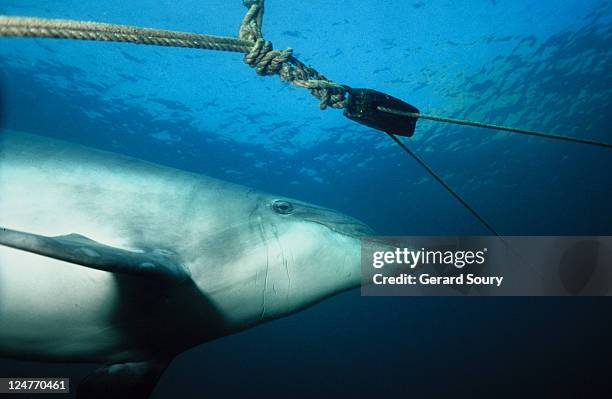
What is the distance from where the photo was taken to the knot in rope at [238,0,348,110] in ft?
6.91

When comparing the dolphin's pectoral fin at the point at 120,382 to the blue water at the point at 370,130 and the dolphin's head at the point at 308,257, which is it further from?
the blue water at the point at 370,130

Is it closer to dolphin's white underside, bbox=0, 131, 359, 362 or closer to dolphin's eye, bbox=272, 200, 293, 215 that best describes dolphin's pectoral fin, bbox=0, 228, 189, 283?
dolphin's white underside, bbox=0, 131, 359, 362

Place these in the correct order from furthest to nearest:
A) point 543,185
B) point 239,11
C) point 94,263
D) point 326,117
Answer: point 543,185 → point 326,117 → point 239,11 → point 94,263

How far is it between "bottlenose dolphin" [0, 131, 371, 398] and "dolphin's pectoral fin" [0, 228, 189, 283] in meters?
0.02

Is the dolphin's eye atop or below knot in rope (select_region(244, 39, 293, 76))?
below

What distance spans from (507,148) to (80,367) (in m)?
43.2

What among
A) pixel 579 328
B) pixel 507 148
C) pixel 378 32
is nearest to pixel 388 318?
pixel 579 328

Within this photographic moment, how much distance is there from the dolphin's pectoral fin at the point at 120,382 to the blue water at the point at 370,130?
2.39 meters

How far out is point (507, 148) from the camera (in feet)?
76.0

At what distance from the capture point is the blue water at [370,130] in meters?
13.8

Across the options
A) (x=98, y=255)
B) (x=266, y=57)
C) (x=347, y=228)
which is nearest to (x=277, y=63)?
(x=266, y=57)

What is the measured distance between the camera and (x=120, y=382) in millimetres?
3000

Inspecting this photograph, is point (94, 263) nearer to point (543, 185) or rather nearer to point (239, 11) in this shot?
point (239, 11)

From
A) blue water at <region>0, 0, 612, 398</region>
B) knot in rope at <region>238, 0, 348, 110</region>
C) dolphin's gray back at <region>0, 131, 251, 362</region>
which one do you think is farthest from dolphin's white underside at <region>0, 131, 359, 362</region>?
knot in rope at <region>238, 0, 348, 110</region>
